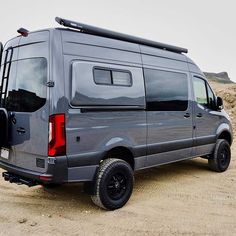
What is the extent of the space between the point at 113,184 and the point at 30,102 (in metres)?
1.60

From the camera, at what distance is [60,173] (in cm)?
418

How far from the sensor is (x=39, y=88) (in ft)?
14.2

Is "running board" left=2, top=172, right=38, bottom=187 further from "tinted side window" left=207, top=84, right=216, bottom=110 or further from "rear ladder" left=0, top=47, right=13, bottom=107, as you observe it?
"tinted side window" left=207, top=84, right=216, bottom=110

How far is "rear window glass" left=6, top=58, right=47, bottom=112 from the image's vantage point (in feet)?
14.1

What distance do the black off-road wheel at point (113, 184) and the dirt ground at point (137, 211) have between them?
0.14 meters

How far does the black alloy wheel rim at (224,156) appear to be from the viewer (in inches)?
→ 287

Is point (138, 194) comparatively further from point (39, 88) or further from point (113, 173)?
point (39, 88)

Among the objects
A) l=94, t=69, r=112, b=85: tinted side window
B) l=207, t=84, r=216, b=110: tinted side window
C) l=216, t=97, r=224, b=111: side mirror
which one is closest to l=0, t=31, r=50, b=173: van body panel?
l=94, t=69, r=112, b=85: tinted side window

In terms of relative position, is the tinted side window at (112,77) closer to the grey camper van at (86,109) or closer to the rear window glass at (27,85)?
the grey camper van at (86,109)

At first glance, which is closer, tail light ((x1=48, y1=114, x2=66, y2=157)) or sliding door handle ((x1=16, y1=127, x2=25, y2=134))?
tail light ((x1=48, y1=114, x2=66, y2=157))

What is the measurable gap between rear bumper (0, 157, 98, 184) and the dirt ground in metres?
0.54

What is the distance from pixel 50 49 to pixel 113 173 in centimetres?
185

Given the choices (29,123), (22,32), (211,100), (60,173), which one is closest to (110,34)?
(22,32)

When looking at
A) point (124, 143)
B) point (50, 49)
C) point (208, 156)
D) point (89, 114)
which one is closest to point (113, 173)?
point (124, 143)
